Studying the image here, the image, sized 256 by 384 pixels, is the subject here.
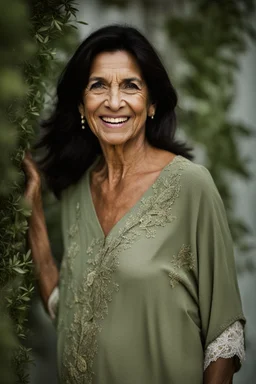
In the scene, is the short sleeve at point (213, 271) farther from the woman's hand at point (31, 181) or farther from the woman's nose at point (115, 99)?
the woman's hand at point (31, 181)

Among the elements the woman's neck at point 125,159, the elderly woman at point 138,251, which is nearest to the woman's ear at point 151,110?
the elderly woman at point 138,251

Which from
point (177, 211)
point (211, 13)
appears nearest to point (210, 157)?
point (211, 13)

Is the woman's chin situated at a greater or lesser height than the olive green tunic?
greater

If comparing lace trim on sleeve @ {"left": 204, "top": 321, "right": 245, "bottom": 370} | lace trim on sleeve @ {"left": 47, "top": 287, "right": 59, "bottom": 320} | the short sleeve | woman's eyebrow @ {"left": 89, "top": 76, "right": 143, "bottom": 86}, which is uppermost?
woman's eyebrow @ {"left": 89, "top": 76, "right": 143, "bottom": 86}

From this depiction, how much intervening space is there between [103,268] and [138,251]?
155 mm

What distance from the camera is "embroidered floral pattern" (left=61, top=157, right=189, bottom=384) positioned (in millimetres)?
2195

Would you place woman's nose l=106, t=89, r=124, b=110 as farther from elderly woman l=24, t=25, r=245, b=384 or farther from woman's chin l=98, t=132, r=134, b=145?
woman's chin l=98, t=132, r=134, b=145

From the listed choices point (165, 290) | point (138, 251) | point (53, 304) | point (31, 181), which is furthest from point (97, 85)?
point (53, 304)

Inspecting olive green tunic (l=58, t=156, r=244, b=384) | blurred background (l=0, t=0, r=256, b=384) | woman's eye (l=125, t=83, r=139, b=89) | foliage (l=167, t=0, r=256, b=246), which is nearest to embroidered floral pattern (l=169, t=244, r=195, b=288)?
olive green tunic (l=58, t=156, r=244, b=384)

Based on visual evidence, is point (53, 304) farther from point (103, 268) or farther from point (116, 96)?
point (116, 96)

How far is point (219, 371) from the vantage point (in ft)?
7.06

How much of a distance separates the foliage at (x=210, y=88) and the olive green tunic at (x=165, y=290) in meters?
1.58

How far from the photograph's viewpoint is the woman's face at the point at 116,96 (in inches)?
87.1

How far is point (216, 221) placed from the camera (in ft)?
7.06
